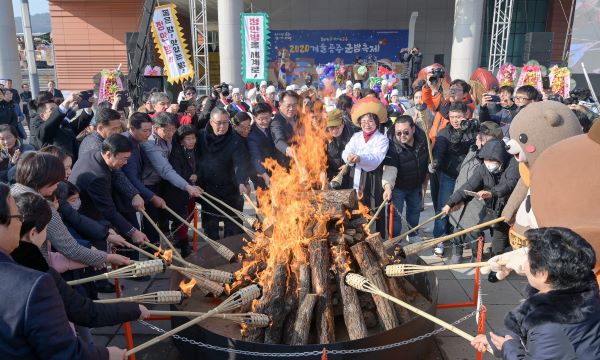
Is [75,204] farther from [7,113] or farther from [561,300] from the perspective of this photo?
[7,113]

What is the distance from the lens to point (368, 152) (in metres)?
5.79

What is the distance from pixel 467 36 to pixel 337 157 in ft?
41.2

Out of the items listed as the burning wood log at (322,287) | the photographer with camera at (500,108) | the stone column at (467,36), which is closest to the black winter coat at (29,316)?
the burning wood log at (322,287)

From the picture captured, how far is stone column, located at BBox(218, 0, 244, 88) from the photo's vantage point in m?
14.8

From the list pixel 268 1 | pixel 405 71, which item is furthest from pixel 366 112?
pixel 268 1

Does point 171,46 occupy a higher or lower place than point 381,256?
higher

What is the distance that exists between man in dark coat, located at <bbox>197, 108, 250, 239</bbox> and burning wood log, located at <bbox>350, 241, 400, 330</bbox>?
2187mm

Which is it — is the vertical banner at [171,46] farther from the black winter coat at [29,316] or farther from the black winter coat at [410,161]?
the black winter coat at [29,316]

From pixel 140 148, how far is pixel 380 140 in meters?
3.07

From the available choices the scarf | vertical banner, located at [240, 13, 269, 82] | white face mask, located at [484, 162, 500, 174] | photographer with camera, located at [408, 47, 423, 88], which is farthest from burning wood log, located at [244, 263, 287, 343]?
photographer with camera, located at [408, 47, 423, 88]

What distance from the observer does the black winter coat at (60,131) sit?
20.2ft

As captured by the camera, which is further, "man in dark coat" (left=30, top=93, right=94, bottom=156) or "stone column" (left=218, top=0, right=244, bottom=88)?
"stone column" (left=218, top=0, right=244, bottom=88)

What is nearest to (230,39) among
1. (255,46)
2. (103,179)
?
(255,46)

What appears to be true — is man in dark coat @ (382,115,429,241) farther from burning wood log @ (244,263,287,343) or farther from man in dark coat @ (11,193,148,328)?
man in dark coat @ (11,193,148,328)
